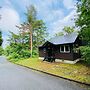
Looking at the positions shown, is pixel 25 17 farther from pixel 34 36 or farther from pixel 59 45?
pixel 59 45

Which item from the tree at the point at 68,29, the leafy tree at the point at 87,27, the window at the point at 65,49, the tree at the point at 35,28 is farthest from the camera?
the tree at the point at 68,29

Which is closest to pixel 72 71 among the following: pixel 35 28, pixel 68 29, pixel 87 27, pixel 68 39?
pixel 87 27

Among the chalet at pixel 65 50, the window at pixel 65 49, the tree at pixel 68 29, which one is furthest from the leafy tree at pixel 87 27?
the tree at pixel 68 29

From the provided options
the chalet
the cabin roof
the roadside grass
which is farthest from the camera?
the cabin roof

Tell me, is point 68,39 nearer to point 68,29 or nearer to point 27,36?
point 27,36

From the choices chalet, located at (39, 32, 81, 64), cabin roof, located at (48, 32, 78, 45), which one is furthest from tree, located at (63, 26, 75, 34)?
cabin roof, located at (48, 32, 78, 45)

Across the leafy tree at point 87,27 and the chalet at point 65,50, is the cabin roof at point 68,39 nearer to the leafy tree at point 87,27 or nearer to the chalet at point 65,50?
the chalet at point 65,50

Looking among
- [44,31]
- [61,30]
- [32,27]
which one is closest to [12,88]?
[32,27]

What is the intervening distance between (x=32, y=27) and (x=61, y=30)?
1527 cm

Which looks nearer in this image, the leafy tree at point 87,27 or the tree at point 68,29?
the leafy tree at point 87,27

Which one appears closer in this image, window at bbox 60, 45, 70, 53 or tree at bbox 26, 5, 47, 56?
window at bbox 60, 45, 70, 53

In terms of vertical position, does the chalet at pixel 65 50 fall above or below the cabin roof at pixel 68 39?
below

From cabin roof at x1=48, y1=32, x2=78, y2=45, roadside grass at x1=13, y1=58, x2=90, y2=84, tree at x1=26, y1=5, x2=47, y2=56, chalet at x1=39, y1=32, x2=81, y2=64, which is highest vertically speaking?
tree at x1=26, y1=5, x2=47, y2=56

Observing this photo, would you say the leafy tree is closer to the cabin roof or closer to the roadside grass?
the roadside grass
